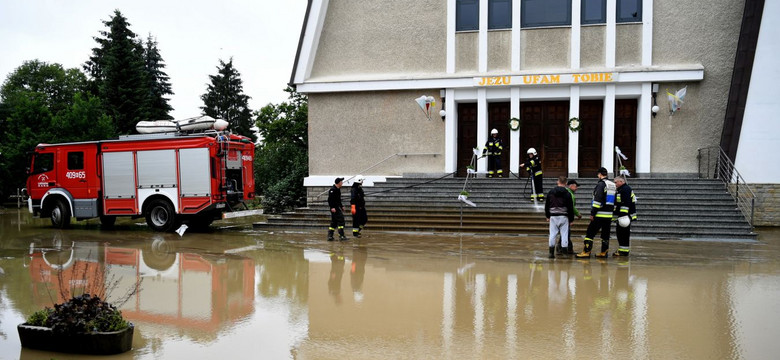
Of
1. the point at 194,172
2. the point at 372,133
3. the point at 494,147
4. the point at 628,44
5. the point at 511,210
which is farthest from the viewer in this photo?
the point at 372,133

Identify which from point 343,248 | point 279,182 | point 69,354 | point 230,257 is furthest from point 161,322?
point 279,182

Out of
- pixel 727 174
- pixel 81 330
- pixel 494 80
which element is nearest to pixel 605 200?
pixel 727 174

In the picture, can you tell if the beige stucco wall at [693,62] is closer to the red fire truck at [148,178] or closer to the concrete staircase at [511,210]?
the concrete staircase at [511,210]

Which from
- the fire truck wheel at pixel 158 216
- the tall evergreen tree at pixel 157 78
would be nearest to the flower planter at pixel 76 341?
the fire truck wheel at pixel 158 216

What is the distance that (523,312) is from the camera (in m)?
7.31

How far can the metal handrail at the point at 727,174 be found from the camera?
17.7 metres

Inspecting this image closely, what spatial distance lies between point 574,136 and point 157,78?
152ft

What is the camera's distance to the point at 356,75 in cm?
2197

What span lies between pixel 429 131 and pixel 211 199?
8.31 metres

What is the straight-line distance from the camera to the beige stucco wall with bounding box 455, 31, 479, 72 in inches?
834

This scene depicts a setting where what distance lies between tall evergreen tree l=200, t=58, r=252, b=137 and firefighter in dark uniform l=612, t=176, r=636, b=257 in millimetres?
54296

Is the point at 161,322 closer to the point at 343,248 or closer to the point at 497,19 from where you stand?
the point at 343,248

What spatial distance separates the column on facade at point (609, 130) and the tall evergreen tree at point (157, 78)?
4011 cm

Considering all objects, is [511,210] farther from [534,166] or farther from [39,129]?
[39,129]
